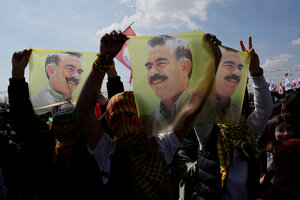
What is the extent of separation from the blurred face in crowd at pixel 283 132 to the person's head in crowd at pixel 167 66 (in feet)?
5.85

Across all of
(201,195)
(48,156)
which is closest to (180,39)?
(201,195)

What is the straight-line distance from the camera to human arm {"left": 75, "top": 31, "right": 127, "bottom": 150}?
1.19 meters

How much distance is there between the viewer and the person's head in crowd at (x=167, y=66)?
51.8 inches

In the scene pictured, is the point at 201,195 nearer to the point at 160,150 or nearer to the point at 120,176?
the point at 160,150

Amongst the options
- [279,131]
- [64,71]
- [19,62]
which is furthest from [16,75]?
[279,131]

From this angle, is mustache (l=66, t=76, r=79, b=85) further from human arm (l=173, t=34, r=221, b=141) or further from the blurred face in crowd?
the blurred face in crowd

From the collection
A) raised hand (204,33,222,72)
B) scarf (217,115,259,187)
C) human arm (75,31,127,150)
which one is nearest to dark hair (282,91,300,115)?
scarf (217,115,259,187)

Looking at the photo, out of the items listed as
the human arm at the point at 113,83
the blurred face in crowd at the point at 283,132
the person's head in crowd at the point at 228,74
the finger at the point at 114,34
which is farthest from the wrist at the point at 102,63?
the blurred face in crowd at the point at 283,132

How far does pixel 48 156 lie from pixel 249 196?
1.76m

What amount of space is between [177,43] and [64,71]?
964mm

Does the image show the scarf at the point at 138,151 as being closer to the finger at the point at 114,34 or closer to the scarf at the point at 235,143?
the finger at the point at 114,34

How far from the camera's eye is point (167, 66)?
1327mm

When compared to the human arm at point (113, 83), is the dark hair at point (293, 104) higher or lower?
lower

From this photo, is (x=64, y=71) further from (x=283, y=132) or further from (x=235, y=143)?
(x=283, y=132)
